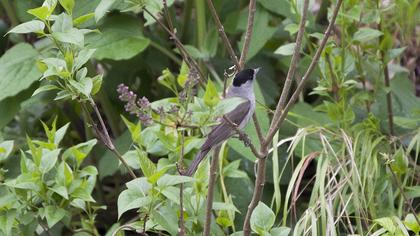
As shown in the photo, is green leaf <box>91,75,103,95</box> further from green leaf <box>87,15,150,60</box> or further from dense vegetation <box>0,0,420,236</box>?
green leaf <box>87,15,150,60</box>

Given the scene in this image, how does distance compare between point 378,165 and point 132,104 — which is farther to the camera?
point 378,165

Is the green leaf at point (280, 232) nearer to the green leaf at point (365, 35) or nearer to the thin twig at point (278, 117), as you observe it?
the thin twig at point (278, 117)

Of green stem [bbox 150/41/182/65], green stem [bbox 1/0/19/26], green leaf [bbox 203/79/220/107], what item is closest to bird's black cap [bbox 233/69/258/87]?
green leaf [bbox 203/79/220/107]

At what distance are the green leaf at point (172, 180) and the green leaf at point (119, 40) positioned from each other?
41.5 inches

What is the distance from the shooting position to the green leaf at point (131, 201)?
188 cm

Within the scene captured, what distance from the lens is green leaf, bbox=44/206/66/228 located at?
7.32ft

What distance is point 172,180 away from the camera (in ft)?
6.17

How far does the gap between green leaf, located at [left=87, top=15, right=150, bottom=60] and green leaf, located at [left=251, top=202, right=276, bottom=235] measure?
3.45 ft

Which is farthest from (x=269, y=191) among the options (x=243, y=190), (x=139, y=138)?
(x=139, y=138)

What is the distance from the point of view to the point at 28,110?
3.54 metres

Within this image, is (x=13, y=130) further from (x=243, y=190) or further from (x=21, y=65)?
(x=243, y=190)

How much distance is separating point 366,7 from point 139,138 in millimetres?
1077

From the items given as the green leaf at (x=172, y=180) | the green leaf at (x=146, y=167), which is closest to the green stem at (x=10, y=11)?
the green leaf at (x=146, y=167)

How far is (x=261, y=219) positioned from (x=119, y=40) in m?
1.22
